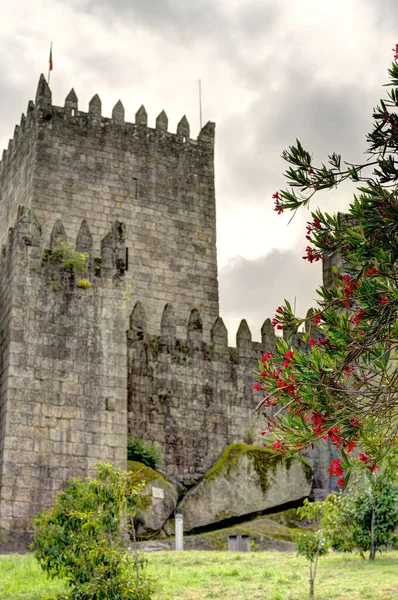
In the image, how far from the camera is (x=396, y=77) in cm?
802

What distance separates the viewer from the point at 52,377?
710 inches

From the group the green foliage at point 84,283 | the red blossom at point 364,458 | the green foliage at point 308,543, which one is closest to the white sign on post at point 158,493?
the green foliage at point 84,283

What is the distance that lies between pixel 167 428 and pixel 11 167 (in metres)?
11.3

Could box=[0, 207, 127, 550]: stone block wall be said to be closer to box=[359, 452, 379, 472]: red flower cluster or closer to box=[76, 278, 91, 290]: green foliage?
box=[76, 278, 91, 290]: green foliage

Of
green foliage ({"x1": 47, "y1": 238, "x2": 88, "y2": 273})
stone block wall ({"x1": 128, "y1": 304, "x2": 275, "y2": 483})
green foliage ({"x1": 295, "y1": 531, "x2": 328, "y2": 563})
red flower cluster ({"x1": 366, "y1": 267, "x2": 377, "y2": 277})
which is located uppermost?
green foliage ({"x1": 47, "y1": 238, "x2": 88, "y2": 273})

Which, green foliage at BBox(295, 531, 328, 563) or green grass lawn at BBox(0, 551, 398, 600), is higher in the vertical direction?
green foliage at BBox(295, 531, 328, 563)

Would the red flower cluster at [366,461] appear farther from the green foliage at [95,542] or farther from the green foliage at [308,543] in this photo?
the green foliage at [308,543]

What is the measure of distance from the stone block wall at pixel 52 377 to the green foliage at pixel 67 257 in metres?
0.08

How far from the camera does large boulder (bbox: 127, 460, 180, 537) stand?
60.1 ft

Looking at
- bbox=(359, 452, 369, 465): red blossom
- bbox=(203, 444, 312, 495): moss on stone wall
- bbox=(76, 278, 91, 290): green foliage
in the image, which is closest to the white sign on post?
bbox=(203, 444, 312, 495): moss on stone wall

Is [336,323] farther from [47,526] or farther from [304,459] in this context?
[304,459]

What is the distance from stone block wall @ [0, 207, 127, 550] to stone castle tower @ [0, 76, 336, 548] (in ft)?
0.08

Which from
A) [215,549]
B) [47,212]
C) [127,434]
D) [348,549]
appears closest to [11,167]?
[47,212]

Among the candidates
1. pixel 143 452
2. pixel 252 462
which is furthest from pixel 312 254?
pixel 252 462
